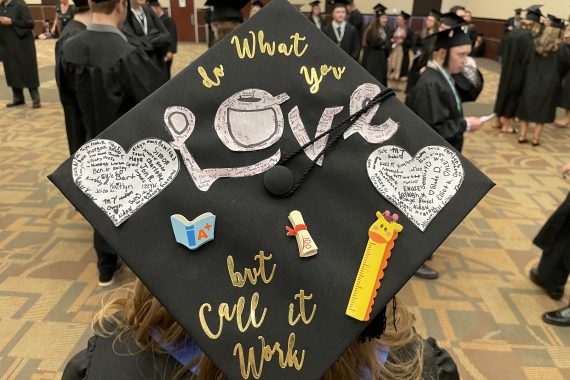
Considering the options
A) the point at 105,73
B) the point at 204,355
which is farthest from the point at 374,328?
the point at 105,73

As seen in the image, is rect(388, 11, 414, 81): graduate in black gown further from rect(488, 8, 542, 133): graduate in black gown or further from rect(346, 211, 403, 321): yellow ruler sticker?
rect(346, 211, 403, 321): yellow ruler sticker

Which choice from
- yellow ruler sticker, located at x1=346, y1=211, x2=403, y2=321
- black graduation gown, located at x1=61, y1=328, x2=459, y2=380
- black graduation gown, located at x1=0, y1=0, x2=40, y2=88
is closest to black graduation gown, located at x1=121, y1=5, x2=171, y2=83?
black graduation gown, located at x1=0, y1=0, x2=40, y2=88

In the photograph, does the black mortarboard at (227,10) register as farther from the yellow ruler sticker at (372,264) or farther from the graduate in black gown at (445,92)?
the yellow ruler sticker at (372,264)

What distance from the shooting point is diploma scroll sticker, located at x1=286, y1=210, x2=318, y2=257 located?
2.84ft

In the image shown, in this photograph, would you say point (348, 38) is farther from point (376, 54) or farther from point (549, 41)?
point (549, 41)

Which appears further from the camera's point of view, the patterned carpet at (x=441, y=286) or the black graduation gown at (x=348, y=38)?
the black graduation gown at (x=348, y=38)

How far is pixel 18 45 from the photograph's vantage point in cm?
668

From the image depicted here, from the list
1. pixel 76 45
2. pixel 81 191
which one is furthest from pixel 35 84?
pixel 81 191

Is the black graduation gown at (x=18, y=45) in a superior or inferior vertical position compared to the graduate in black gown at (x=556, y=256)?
superior

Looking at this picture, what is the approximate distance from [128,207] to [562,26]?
6.51 metres

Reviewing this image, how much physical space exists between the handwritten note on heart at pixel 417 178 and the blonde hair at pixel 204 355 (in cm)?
28

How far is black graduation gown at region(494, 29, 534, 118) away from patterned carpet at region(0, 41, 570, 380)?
1.74 m

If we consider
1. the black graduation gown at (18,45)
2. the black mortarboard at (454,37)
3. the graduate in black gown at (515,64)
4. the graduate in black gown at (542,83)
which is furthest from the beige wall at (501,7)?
the black graduation gown at (18,45)

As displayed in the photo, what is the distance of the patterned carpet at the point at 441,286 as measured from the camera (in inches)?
95.9
